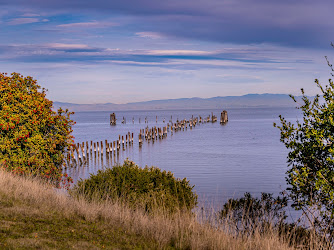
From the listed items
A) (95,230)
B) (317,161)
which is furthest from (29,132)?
(317,161)

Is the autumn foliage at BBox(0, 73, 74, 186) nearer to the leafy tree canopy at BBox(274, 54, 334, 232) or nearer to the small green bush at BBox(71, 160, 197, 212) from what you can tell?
the small green bush at BBox(71, 160, 197, 212)

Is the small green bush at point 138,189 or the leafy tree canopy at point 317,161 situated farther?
the small green bush at point 138,189

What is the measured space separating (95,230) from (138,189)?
4.53m

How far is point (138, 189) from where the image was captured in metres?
13.7

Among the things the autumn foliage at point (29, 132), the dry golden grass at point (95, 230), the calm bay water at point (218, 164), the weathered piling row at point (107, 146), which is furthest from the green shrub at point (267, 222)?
the weathered piling row at point (107, 146)

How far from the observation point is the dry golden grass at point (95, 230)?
26.7 feet

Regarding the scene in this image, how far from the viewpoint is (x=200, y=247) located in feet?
27.3

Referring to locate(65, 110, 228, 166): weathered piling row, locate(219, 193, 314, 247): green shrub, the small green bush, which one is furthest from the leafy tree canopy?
locate(65, 110, 228, 166): weathered piling row

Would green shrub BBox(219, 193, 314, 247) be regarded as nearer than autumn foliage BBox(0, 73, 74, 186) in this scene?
Yes

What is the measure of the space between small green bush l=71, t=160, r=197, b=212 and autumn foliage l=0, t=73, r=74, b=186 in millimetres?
6374

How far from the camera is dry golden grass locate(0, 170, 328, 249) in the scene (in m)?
8.14

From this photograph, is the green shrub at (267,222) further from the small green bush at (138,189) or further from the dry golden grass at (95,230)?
the small green bush at (138,189)

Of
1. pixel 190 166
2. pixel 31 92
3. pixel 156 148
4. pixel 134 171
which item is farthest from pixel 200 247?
pixel 156 148

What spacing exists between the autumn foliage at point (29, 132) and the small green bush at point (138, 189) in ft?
20.9
